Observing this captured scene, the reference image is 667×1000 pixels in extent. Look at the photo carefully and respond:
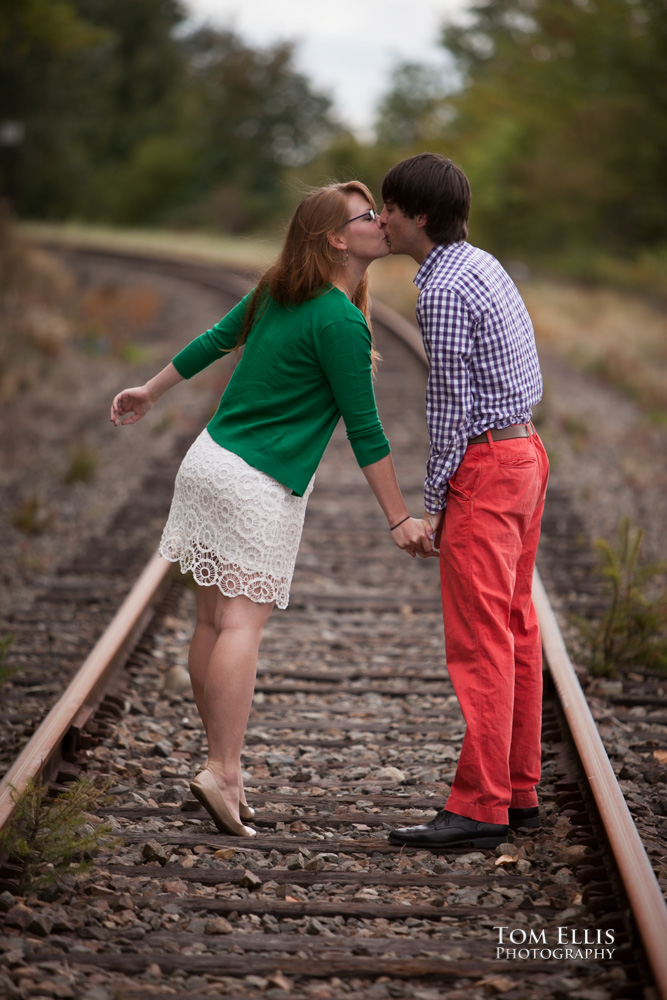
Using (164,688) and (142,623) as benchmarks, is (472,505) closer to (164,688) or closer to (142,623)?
(164,688)

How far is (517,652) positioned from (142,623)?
221 cm

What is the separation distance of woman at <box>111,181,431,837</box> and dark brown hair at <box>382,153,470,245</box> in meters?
0.14

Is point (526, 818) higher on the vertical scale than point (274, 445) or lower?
lower

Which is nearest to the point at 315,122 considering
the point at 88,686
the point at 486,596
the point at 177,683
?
the point at 177,683

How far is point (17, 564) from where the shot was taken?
620 cm

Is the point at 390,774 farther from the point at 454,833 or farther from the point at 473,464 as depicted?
the point at 473,464

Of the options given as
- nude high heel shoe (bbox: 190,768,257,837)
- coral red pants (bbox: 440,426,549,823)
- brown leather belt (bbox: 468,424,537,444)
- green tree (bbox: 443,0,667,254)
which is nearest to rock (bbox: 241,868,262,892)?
nude high heel shoe (bbox: 190,768,257,837)

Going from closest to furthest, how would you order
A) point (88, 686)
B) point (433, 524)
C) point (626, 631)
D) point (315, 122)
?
point (433, 524) < point (88, 686) < point (626, 631) < point (315, 122)

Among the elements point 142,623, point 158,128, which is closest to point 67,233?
point 158,128

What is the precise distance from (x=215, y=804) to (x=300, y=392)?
127 centimetres

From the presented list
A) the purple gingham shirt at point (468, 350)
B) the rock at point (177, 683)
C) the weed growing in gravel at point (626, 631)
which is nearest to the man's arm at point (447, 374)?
the purple gingham shirt at point (468, 350)

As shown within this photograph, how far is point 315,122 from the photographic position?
50281mm

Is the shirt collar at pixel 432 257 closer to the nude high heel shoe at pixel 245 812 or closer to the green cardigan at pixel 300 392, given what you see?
the green cardigan at pixel 300 392

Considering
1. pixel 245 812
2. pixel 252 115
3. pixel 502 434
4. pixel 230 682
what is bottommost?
pixel 245 812
